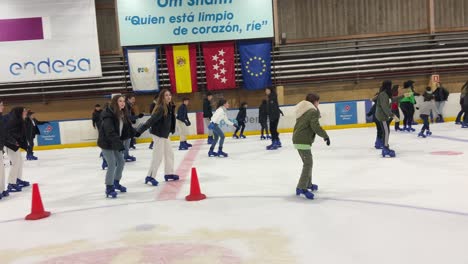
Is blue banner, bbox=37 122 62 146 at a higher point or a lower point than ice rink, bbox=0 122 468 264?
higher

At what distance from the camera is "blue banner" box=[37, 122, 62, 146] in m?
14.9

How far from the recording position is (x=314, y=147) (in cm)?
1070

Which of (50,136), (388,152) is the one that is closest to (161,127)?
(388,152)

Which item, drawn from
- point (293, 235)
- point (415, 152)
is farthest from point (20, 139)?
point (415, 152)

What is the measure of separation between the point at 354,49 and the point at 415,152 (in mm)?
8682

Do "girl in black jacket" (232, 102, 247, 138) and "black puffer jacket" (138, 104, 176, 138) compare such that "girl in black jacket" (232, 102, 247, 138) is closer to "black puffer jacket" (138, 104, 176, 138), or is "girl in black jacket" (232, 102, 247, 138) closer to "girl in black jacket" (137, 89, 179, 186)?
"girl in black jacket" (137, 89, 179, 186)

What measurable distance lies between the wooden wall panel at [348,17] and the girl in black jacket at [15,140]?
12.0 metres

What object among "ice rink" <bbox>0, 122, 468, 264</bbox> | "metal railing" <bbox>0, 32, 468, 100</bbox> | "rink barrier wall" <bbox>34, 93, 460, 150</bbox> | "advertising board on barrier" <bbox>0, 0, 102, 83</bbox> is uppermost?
"advertising board on barrier" <bbox>0, 0, 102, 83</bbox>

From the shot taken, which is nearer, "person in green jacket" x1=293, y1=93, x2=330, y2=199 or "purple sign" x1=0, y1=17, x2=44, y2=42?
"person in green jacket" x1=293, y1=93, x2=330, y2=199

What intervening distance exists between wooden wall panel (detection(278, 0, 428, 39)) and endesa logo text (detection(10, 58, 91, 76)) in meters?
7.72

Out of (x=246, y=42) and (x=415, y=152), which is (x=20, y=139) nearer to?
(x=415, y=152)

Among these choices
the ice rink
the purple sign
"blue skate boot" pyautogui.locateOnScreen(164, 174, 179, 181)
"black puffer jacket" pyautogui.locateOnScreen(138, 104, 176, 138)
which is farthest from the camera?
the purple sign

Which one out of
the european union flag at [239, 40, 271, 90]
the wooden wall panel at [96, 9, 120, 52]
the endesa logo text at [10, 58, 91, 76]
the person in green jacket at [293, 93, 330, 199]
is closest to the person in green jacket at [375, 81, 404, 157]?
the person in green jacket at [293, 93, 330, 199]

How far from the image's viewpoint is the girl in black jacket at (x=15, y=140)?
6.96 meters
